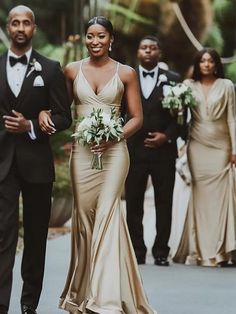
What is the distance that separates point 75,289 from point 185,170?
4.65 meters

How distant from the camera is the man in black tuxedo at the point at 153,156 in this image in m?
11.6

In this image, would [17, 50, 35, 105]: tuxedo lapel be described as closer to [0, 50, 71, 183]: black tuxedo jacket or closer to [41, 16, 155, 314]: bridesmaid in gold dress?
[0, 50, 71, 183]: black tuxedo jacket

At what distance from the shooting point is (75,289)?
8211 mm

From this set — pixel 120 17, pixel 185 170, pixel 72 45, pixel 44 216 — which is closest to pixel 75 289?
pixel 44 216

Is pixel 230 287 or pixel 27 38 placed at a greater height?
pixel 27 38

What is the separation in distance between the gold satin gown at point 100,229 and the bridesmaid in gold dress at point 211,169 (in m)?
3.71

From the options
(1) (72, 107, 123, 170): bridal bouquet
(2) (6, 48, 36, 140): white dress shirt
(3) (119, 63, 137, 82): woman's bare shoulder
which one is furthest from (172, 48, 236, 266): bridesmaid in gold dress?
(2) (6, 48, 36, 140): white dress shirt

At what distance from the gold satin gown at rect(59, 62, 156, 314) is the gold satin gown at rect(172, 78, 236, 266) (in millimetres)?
3698

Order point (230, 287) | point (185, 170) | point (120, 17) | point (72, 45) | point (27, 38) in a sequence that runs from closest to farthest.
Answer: point (27, 38) < point (230, 287) < point (185, 170) < point (72, 45) < point (120, 17)

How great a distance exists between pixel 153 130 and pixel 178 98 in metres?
0.45

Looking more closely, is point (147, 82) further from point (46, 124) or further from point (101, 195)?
point (46, 124)

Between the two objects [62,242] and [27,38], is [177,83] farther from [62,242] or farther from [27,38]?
[27,38]

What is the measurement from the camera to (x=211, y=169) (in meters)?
12.0

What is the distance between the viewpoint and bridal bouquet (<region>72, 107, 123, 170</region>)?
315 inches
